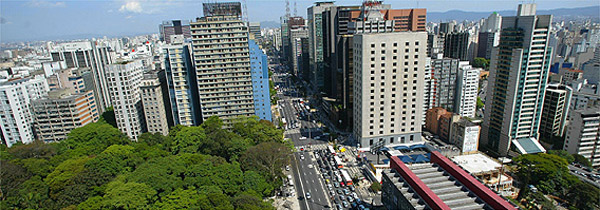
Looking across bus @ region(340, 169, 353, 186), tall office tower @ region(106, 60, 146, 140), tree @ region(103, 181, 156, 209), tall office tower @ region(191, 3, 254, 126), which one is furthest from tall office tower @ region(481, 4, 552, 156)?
tall office tower @ region(106, 60, 146, 140)

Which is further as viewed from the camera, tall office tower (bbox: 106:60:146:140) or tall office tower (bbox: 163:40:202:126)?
tall office tower (bbox: 106:60:146:140)

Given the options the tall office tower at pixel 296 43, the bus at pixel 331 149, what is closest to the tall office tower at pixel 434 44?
the bus at pixel 331 149

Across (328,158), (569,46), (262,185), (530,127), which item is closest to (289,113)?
(328,158)

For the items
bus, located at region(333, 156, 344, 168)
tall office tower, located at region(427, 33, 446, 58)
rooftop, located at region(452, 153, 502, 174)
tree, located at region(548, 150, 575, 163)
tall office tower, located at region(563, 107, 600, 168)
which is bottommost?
bus, located at region(333, 156, 344, 168)

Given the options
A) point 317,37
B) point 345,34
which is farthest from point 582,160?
point 317,37

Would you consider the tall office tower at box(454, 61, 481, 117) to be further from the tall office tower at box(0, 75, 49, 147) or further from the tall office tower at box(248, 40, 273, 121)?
the tall office tower at box(0, 75, 49, 147)

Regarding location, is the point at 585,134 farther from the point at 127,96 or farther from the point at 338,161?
the point at 127,96
